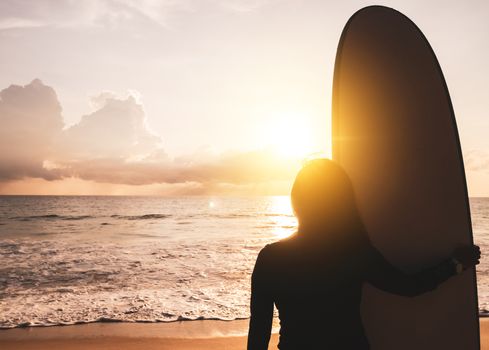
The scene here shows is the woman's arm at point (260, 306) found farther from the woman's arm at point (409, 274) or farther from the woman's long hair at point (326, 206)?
the woman's arm at point (409, 274)

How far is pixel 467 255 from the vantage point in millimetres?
1601

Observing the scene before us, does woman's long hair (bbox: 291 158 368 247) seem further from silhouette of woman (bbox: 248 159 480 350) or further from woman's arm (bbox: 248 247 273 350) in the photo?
woman's arm (bbox: 248 247 273 350)

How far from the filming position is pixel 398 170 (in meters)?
1.85

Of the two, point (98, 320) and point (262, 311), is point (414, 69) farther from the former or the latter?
point (98, 320)

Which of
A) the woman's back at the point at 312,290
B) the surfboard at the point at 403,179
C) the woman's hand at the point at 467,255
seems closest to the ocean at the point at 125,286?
the surfboard at the point at 403,179

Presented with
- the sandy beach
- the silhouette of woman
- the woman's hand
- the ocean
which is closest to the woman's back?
the silhouette of woman

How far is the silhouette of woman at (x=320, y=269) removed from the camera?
3.90 feet

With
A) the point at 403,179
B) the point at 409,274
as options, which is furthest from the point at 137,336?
the point at 409,274

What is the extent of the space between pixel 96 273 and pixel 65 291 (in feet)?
5.93

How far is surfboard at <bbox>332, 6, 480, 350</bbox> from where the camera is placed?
70.9 inches

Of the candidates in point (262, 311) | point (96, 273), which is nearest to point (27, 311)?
point (96, 273)

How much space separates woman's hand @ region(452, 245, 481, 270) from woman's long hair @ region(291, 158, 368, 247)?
60 cm

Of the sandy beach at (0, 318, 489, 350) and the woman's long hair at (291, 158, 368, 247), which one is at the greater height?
the woman's long hair at (291, 158, 368, 247)

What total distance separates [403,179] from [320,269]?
2.83 feet
